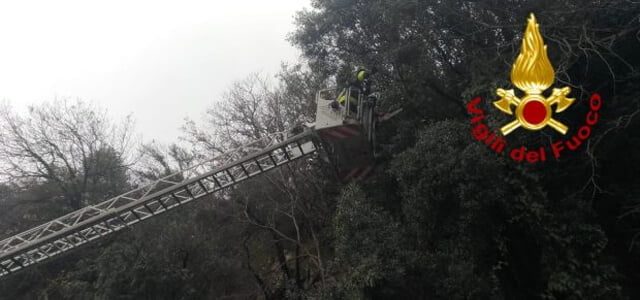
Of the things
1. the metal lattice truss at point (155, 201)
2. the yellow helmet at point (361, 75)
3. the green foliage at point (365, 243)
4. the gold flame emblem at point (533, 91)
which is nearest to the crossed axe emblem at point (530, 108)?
the gold flame emblem at point (533, 91)

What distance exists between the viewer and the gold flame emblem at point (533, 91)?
622 cm

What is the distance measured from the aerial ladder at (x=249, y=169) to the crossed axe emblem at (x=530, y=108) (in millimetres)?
2390

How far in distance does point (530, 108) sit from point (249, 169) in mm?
5705

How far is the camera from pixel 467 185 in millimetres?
6707

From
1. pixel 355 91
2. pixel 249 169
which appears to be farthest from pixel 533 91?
pixel 249 169

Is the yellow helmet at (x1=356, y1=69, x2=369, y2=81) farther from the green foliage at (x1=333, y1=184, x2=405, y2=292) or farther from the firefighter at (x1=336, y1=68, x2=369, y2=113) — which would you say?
the green foliage at (x1=333, y1=184, x2=405, y2=292)

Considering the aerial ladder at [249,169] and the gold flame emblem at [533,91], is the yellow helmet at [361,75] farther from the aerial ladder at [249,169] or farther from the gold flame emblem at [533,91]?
the gold flame emblem at [533,91]

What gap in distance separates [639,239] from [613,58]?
3317 millimetres

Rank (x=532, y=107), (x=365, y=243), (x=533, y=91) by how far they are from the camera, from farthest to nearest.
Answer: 1. (x=365, y=243)
2. (x=532, y=107)
3. (x=533, y=91)

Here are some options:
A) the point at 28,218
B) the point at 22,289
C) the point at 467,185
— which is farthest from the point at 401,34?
the point at 28,218

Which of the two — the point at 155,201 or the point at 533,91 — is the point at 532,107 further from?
the point at 155,201

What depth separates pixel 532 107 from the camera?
6.84 meters

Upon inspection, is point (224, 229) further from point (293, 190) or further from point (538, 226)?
point (538, 226)

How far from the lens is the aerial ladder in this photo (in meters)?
7.56
